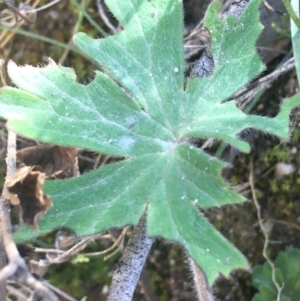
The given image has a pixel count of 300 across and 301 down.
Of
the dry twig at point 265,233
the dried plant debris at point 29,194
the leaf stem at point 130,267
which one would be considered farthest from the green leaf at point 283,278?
the dried plant debris at point 29,194

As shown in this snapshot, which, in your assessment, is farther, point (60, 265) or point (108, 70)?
point (60, 265)

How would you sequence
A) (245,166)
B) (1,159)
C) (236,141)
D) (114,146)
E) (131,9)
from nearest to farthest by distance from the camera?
1. (236,141)
2. (114,146)
3. (131,9)
4. (245,166)
5. (1,159)

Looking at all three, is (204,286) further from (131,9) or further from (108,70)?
(131,9)

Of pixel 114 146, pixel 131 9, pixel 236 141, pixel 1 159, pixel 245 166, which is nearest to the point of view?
pixel 236 141

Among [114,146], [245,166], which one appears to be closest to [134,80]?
[114,146]

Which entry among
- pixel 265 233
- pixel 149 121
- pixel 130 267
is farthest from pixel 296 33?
pixel 130 267

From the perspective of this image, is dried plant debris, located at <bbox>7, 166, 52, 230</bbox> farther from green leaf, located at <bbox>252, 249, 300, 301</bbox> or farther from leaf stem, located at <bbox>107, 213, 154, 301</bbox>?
green leaf, located at <bbox>252, 249, 300, 301</bbox>
